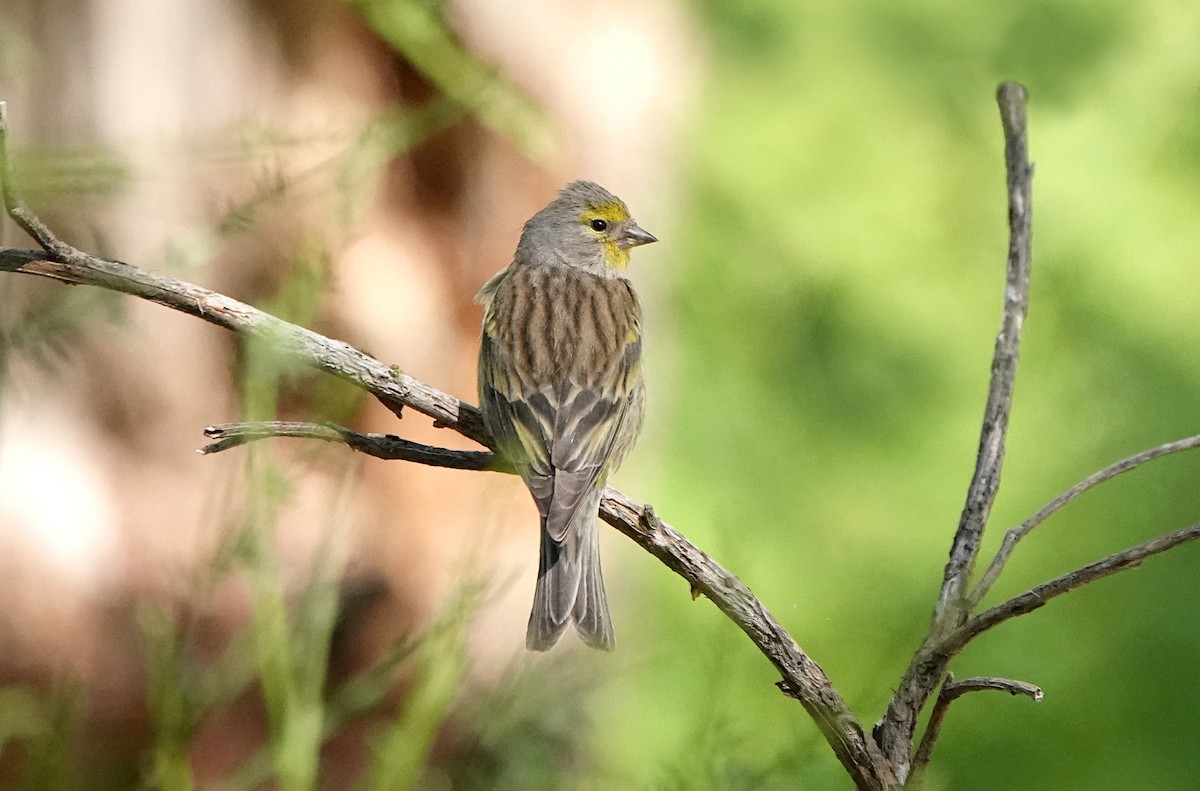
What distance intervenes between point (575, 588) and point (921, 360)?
289 centimetres

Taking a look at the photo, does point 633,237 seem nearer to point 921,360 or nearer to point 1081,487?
point 1081,487

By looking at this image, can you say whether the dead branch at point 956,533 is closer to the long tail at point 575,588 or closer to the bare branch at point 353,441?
the bare branch at point 353,441

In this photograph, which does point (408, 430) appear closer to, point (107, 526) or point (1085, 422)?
point (107, 526)

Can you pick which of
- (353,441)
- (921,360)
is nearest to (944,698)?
(353,441)

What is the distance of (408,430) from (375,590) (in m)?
0.37

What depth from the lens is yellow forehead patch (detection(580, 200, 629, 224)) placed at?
302 centimetres

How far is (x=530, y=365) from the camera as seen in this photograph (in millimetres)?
2578

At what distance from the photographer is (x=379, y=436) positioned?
1.91 metres

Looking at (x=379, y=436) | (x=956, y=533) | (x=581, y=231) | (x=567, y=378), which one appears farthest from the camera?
(x=581, y=231)

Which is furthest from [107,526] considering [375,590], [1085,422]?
[1085,422]

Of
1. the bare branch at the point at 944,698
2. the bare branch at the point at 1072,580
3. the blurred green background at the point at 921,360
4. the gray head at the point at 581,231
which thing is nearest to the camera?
the bare branch at the point at 1072,580

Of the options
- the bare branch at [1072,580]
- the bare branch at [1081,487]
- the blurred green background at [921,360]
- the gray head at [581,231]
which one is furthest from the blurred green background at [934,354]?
the bare branch at [1072,580]

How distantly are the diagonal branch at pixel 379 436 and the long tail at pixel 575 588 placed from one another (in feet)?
1.26

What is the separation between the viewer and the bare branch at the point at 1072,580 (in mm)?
1443
